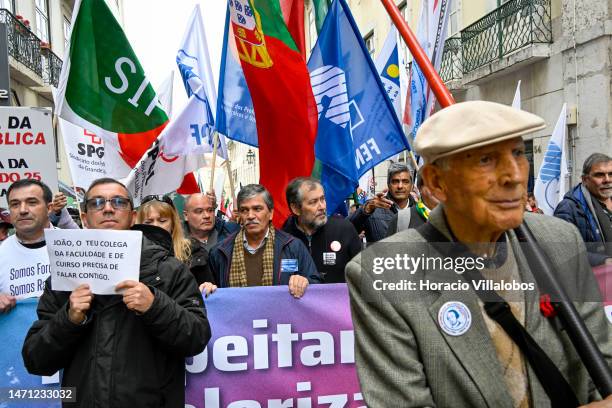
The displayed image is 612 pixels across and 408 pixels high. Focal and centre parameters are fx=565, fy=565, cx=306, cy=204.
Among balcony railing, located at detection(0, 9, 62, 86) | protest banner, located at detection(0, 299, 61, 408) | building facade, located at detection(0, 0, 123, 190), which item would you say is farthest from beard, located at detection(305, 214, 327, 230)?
balcony railing, located at detection(0, 9, 62, 86)

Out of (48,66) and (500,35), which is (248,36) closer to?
(500,35)

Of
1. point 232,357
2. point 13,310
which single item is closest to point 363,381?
point 232,357

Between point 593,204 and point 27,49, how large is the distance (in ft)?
54.8

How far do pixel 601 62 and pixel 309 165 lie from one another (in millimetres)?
7931

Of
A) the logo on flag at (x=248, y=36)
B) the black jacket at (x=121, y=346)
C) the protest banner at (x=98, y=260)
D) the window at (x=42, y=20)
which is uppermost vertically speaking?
the window at (x=42, y=20)

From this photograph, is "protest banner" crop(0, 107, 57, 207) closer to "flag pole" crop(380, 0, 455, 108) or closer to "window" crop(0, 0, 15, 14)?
"flag pole" crop(380, 0, 455, 108)

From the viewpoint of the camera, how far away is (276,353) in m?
3.58

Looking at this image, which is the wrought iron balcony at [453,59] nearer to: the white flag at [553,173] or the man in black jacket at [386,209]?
the white flag at [553,173]

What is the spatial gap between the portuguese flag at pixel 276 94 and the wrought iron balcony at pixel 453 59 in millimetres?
11118

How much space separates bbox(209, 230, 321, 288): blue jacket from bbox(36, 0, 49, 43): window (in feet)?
60.8

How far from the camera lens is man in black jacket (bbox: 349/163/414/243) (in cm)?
553

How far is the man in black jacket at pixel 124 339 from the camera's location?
2.44m

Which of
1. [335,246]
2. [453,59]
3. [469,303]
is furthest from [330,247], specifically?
[453,59]

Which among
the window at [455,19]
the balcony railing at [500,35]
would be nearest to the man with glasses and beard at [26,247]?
the balcony railing at [500,35]
